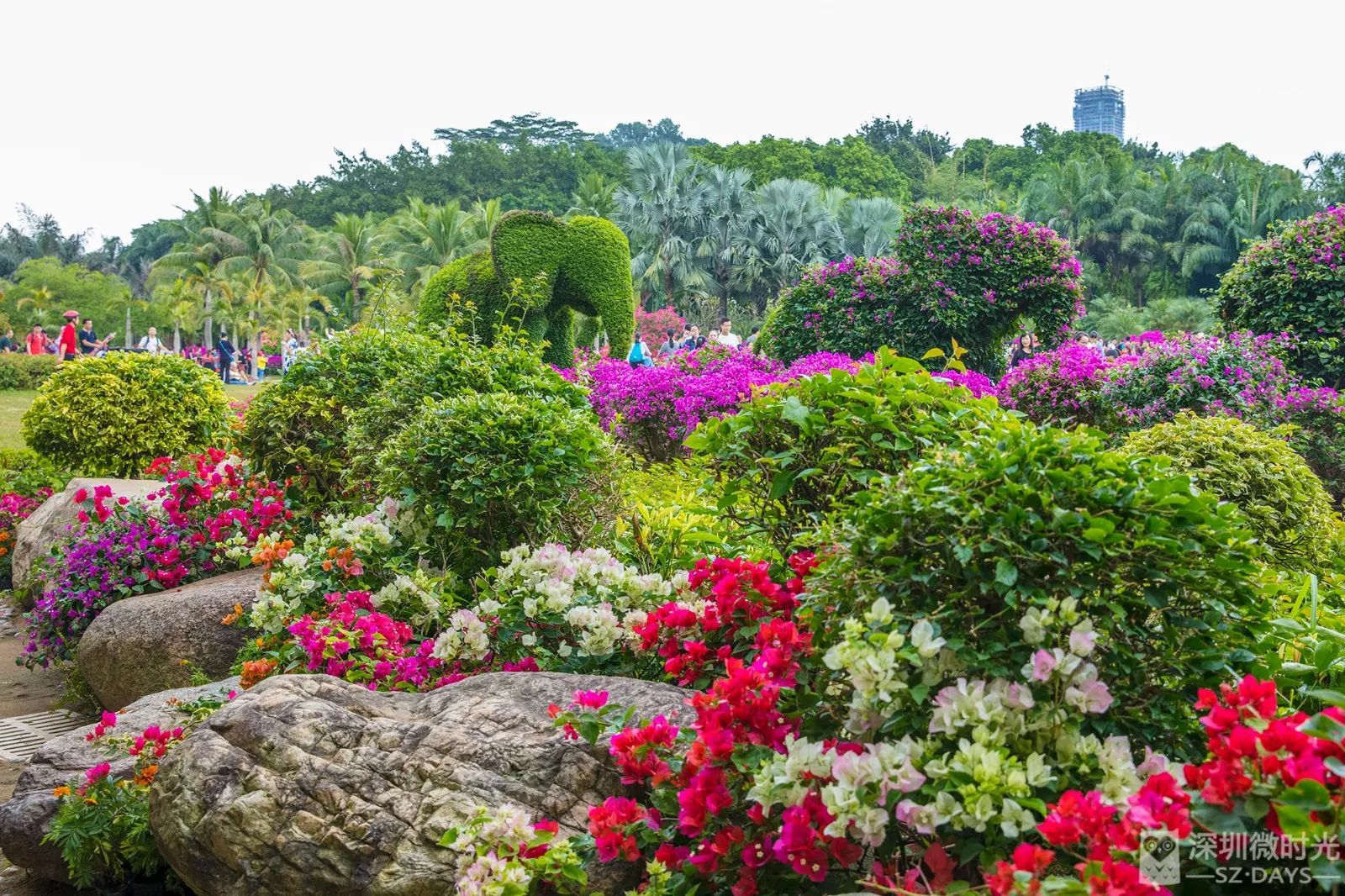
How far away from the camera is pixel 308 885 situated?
2.80 metres

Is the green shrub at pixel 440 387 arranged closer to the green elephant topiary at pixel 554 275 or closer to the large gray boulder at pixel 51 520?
the large gray boulder at pixel 51 520

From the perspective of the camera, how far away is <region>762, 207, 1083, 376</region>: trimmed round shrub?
12.6 meters

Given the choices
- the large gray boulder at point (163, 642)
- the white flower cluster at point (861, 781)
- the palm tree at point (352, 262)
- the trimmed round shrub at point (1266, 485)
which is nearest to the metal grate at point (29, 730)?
the large gray boulder at point (163, 642)

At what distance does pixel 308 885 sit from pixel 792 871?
1.26 m

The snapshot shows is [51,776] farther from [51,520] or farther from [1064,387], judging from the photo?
[1064,387]

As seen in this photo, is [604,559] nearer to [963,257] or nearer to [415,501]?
[415,501]

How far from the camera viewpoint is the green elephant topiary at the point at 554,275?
1241 centimetres

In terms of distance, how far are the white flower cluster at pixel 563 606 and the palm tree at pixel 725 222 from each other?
4069 cm

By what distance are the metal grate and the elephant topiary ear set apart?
7509 millimetres

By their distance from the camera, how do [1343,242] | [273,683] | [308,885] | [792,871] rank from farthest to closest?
[1343,242] → [273,683] → [308,885] → [792,871]

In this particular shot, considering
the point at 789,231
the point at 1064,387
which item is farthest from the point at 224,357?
the point at 1064,387

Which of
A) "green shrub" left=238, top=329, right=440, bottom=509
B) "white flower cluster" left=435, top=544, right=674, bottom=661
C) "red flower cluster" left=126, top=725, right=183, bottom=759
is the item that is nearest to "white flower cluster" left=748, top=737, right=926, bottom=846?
"white flower cluster" left=435, top=544, right=674, bottom=661

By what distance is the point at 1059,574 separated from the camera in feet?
7.30

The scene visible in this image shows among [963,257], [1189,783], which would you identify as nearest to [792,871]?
[1189,783]
